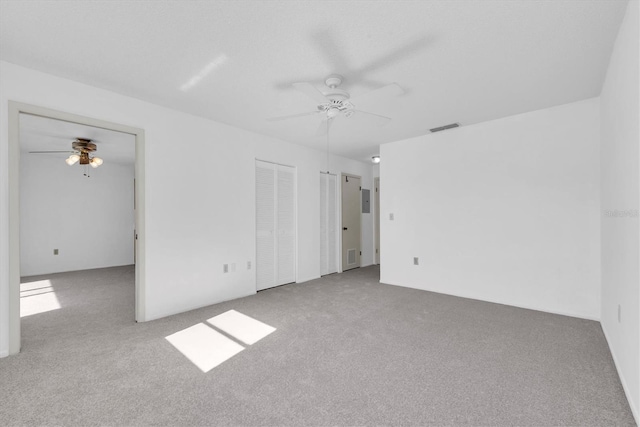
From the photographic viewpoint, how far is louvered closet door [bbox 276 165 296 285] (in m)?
4.83

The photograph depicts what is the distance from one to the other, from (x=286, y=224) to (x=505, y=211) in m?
3.25

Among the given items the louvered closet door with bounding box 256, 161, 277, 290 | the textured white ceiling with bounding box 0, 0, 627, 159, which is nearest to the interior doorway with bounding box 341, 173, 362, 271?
the louvered closet door with bounding box 256, 161, 277, 290

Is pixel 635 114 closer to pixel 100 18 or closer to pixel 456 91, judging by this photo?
pixel 456 91

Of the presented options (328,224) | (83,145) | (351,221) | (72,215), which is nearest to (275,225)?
(328,224)

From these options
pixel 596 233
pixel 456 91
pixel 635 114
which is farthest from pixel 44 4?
pixel 596 233

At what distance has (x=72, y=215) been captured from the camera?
6.33m

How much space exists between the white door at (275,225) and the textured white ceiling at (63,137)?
85.1 inches

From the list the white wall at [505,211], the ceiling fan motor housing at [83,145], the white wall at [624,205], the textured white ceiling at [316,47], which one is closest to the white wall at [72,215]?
the ceiling fan motor housing at [83,145]

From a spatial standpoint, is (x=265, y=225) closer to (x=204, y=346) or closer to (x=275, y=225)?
(x=275, y=225)

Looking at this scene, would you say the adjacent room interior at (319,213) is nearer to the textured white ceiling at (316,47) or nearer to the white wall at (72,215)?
the textured white ceiling at (316,47)

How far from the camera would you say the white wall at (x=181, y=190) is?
2.56m

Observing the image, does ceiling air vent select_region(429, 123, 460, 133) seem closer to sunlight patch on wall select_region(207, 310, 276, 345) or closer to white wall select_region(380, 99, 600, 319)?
white wall select_region(380, 99, 600, 319)

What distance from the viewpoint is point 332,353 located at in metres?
2.42

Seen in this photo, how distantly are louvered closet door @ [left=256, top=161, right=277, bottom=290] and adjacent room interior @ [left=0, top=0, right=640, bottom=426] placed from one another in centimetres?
3
